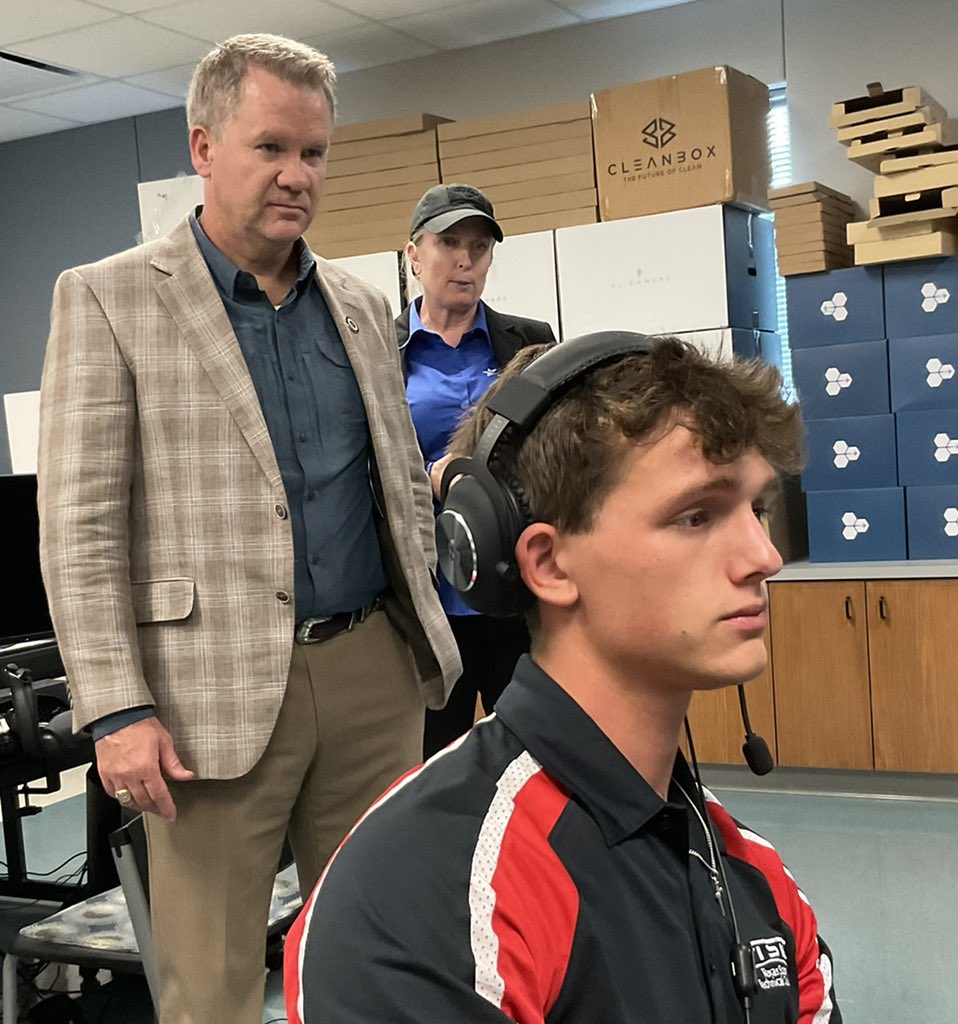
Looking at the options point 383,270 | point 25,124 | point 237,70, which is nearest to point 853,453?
point 383,270

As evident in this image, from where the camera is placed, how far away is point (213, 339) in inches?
62.8

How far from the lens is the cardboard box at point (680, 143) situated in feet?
13.2

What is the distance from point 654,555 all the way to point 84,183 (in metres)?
5.83

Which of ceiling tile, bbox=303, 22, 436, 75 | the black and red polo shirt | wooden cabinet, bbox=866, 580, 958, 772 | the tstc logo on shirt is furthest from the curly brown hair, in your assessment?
ceiling tile, bbox=303, 22, 436, 75

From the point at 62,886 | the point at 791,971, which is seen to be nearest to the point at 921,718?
the point at 62,886

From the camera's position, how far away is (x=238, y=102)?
1.62 meters

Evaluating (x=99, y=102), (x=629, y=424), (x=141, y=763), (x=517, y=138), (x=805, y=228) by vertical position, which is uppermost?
(x=99, y=102)

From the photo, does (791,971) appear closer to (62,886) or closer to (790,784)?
(62,886)

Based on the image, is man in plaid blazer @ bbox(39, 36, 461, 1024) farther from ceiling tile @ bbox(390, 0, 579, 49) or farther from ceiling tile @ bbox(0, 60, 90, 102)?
ceiling tile @ bbox(0, 60, 90, 102)

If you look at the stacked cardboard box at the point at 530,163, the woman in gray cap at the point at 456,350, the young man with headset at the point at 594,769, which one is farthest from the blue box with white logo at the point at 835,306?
the young man with headset at the point at 594,769

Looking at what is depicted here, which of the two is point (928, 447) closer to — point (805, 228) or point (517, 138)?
point (805, 228)

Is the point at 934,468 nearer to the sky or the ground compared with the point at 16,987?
nearer to the sky

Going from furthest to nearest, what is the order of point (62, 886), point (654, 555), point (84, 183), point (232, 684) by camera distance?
1. point (84, 183)
2. point (62, 886)
3. point (232, 684)
4. point (654, 555)

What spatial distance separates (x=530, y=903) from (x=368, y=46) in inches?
182
